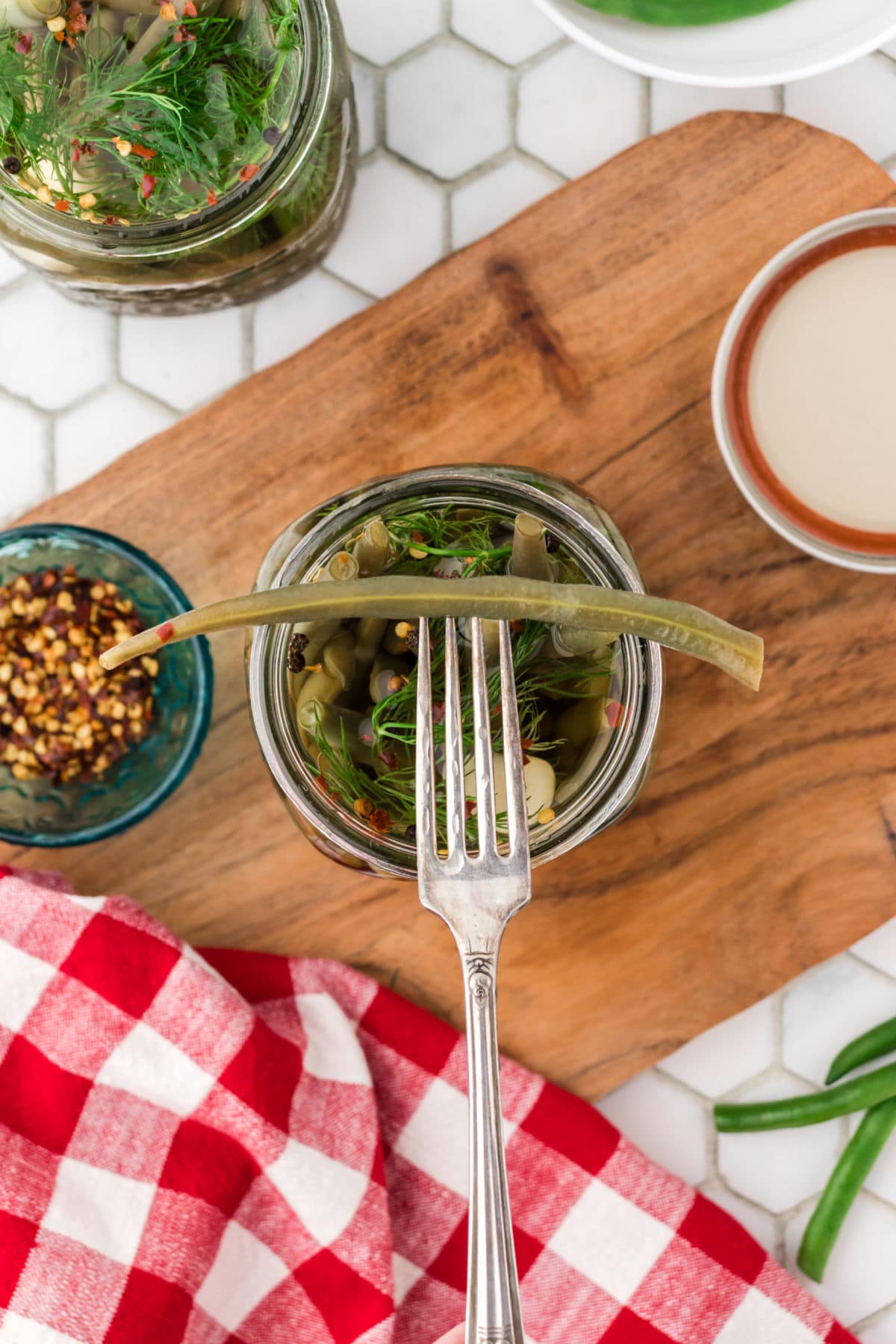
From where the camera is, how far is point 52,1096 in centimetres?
70

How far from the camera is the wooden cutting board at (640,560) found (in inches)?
26.4

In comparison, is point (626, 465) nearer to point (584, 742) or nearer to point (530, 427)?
point (530, 427)

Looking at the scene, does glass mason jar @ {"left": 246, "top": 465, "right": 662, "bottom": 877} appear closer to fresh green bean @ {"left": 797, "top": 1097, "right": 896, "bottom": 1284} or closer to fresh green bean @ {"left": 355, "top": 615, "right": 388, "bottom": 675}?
fresh green bean @ {"left": 355, "top": 615, "right": 388, "bottom": 675}

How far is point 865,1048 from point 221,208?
24.4 inches

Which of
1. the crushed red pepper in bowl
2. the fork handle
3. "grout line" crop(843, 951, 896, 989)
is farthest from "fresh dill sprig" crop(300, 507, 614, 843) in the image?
"grout line" crop(843, 951, 896, 989)

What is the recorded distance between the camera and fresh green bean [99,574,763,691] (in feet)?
1.40

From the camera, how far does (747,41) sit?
2.00 feet

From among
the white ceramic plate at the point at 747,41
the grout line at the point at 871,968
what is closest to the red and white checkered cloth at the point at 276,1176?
the grout line at the point at 871,968

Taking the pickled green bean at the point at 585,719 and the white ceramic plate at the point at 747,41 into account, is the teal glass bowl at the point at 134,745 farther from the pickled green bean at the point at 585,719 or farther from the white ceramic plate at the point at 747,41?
the white ceramic plate at the point at 747,41

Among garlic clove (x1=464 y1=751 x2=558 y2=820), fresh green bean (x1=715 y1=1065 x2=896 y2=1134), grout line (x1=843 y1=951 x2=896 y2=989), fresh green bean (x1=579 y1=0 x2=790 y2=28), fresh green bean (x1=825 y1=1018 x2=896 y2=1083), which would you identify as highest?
fresh green bean (x1=579 y1=0 x2=790 y2=28)

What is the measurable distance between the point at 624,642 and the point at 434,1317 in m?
0.47

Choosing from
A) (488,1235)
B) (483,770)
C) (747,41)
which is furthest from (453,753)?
(747,41)

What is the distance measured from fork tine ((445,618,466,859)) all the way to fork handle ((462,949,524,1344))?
8cm

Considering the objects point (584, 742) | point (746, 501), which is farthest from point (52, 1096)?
point (746, 501)
